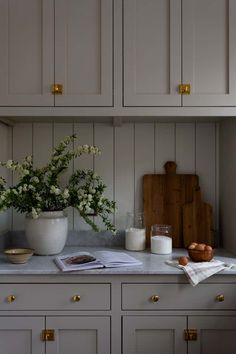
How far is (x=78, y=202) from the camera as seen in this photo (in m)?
2.04

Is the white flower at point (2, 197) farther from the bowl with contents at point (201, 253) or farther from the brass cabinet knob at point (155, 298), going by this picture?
the bowl with contents at point (201, 253)

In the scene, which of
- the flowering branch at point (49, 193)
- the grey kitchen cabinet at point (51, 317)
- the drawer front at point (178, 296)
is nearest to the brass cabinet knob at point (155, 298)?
the drawer front at point (178, 296)

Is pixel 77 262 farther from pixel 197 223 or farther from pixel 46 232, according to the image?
pixel 197 223

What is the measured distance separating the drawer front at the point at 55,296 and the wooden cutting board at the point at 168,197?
65 centimetres

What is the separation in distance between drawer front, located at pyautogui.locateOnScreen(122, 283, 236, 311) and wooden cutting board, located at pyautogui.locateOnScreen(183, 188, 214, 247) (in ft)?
1.72

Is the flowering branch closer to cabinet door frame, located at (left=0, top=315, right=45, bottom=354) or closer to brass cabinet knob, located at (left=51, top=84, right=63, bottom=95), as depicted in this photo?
brass cabinet knob, located at (left=51, top=84, right=63, bottom=95)

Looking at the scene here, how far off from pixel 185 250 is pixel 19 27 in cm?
164

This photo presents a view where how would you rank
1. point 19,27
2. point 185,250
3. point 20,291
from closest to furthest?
point 20,291, point 19,27, point 185,250

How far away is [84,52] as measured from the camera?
196 centimetres

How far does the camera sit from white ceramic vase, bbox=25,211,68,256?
2.03 meters

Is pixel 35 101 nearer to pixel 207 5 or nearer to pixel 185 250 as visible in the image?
pixel 207 5

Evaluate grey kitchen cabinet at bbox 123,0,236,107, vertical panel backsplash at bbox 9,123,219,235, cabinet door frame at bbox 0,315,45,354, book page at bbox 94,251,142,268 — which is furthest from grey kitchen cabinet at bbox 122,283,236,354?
grey kitchen cabinet at bbox 123,0,236,107

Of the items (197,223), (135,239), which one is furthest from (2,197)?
(197,223)

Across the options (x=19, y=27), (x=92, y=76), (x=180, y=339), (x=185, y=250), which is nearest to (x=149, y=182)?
(x=185, y=250)
